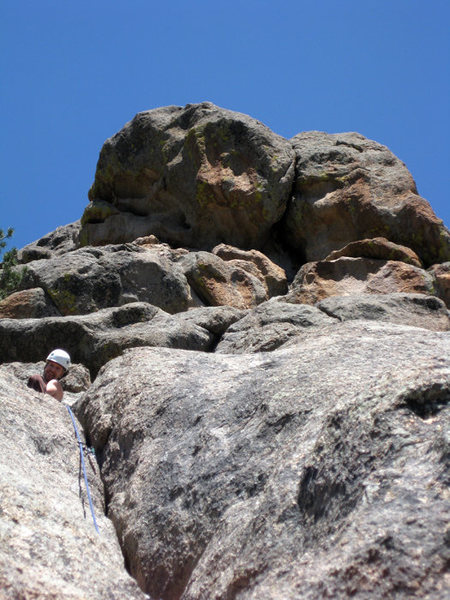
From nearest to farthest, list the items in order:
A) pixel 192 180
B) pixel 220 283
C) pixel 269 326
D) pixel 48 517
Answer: pixel 48 517
pixel 269 326
pixel 220 283
pixel 192 180

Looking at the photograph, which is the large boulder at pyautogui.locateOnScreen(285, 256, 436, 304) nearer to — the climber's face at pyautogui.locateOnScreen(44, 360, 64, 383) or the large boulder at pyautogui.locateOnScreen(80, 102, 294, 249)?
the large boulder at pyautogui.locateOnScreen(80, 102, 294, 249)

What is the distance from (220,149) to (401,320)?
14272mm

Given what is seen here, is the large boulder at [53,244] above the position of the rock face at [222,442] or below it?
above

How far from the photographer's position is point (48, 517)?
731 cm

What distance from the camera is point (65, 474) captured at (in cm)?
916

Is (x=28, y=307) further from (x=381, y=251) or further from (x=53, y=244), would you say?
(x=53, y=244)

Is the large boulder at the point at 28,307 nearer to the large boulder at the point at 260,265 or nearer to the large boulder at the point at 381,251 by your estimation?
the large boulder at the point at 260,265

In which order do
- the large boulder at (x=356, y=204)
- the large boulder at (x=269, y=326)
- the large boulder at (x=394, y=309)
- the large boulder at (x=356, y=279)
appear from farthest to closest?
the large boulder at (x=356, y=204) < the large boulder at (x=356, y=279) < the large boulder at (x=394, y=309) < the large boulder at (x=269, y=326)

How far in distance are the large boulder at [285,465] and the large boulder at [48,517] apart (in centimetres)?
52

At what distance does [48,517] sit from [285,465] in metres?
2.31

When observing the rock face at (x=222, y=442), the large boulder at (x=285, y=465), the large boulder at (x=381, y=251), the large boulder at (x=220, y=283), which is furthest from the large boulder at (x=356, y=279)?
the large boulder at (x=285, y=465)

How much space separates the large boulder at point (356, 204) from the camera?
2573 cm

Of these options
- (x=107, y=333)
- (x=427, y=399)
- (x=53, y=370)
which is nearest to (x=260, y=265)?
(x=107, y=333)

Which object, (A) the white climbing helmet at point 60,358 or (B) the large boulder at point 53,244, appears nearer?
(A) the white climbing helmet at point 60,358
